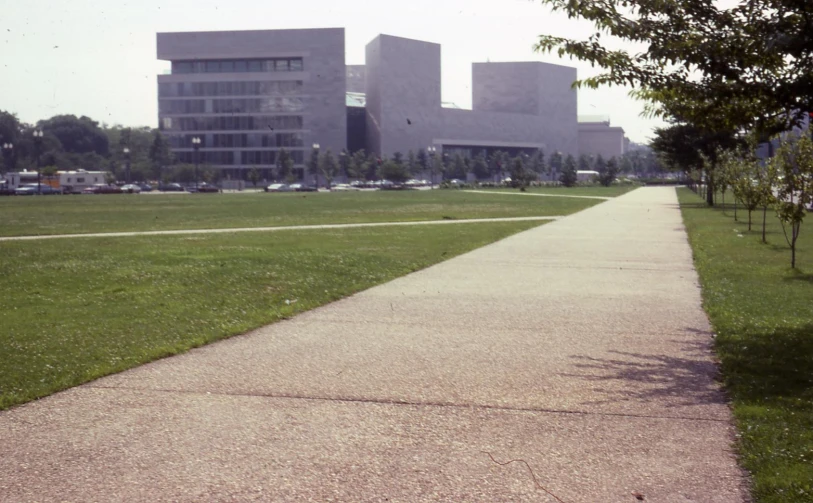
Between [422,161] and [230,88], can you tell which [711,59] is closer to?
[422,161]

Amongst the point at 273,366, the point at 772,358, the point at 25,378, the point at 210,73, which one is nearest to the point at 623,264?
the point at 772,358

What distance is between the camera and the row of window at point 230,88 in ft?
477

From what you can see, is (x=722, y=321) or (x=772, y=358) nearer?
(x=772, y=358)

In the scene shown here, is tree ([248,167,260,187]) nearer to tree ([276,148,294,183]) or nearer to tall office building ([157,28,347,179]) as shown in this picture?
tree ([276,148,294,183])

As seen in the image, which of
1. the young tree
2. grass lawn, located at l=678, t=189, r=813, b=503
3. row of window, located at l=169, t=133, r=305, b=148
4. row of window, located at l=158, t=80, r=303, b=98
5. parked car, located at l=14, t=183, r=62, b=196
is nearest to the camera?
grass lawn, located at l=678, t=189, r=813, b=503

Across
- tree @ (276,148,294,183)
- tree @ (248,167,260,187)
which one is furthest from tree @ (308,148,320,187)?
tree @ (248,167,260,187)

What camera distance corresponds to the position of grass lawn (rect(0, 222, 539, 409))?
875 centimetres

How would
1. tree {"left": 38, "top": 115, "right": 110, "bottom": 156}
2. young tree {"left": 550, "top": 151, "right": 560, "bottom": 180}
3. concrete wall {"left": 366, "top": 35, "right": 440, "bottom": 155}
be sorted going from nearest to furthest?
concrete wall {"left": 366, "top": 35, "right": 440, "bottom": 155} → tree {"left": 38, "top": 115, "right": 110, "bottom": 156} → young tree {"left": 550, "top": 151, "right": 560, "bottom": 180}

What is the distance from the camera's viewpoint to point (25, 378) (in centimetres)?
771

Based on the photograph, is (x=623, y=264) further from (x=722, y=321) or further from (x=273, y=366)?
(x=273, y=366)

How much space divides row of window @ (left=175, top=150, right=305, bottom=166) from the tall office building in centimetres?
16

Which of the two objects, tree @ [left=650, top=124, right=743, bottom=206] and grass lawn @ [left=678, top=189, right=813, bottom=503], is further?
tree @ [left=650, top=124, right=743, bottom=206]

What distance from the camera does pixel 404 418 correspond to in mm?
6500

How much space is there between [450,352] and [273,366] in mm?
1824
